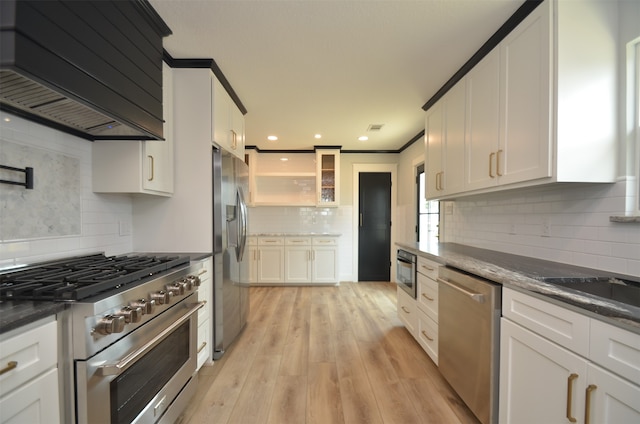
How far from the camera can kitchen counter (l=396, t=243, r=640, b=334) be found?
2.78 ft

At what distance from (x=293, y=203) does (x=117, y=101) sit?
348 centimetres

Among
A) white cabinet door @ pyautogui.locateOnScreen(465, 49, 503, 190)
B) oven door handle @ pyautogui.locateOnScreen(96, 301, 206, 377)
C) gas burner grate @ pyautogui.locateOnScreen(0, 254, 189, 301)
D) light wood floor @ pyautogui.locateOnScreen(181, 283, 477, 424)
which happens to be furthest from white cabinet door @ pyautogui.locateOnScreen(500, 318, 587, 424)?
gas burner grate @ pyautogui.locateOnScreen(0, 254, 189, 301)

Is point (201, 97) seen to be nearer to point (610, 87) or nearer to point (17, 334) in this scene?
point (17, 334)

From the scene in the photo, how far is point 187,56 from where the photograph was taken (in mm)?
2057

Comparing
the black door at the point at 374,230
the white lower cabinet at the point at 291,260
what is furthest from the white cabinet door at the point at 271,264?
the black door at the point at 374,230

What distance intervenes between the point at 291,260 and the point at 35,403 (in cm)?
366

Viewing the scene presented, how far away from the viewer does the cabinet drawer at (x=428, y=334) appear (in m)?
2.03

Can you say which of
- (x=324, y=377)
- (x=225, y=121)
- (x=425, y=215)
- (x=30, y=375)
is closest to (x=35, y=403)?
(x=30, y=375)

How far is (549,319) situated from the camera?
107 centimetres

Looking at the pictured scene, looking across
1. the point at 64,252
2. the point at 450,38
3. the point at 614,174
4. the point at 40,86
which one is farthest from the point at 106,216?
the point at 614,174

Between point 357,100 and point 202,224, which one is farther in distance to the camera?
point 357,100

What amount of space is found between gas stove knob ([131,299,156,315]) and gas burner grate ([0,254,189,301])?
91mm

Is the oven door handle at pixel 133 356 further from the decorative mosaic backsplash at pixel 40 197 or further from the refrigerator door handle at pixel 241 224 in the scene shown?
the refrigerator door handle at pixel 241 224

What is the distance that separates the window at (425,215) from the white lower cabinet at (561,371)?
99.8 inches
